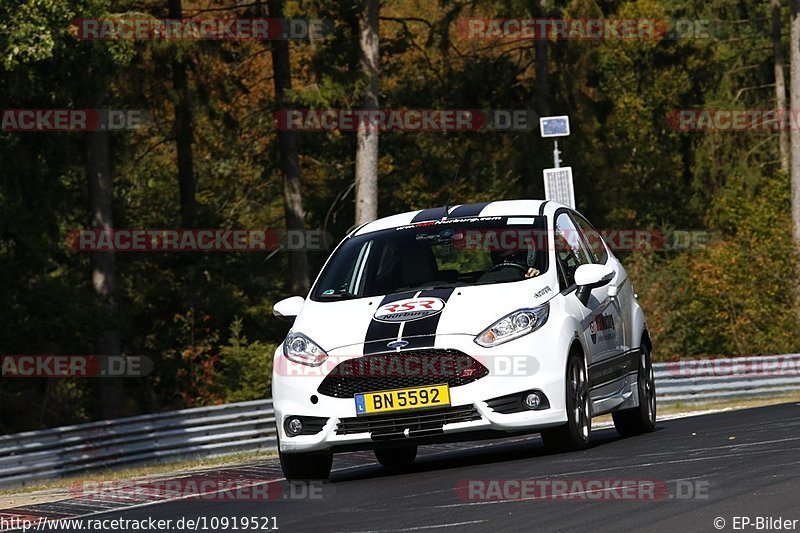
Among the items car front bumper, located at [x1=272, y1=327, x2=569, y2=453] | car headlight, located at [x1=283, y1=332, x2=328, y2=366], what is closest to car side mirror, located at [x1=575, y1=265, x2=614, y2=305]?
car front bumper, located at [x1=272, y1=327, x2=569, y2=453]

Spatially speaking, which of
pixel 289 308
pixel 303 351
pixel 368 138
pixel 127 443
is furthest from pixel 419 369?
pixel 368 138

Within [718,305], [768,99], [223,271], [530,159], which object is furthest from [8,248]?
[768,99]

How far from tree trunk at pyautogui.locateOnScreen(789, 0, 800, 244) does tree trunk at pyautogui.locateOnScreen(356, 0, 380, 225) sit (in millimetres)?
9275

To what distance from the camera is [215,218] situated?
43188 mm

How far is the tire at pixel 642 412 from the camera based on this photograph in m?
13.4

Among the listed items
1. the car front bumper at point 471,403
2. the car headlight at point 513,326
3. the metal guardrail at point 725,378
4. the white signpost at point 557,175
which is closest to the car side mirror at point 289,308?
the car front bumper at point 471,403

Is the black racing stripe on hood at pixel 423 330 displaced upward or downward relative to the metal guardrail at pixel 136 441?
upward

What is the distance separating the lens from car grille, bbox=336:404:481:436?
10641 mm

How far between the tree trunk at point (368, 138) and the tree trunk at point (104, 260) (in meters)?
7.42

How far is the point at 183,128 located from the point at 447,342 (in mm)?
29297

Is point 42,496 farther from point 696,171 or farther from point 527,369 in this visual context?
point 696,171

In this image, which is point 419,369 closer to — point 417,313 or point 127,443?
point 417,313

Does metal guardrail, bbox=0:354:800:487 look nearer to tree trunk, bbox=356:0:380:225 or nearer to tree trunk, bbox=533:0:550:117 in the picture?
tree trunk, bbox=356:0:380:225

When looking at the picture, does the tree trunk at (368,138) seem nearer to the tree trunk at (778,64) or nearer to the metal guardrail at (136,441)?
the metal guardrail at (136,441)
